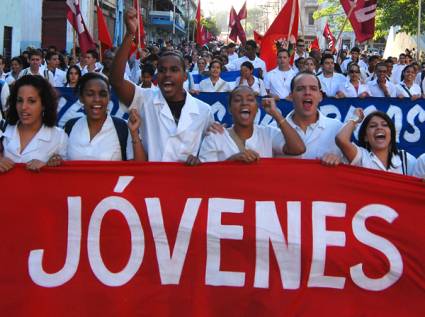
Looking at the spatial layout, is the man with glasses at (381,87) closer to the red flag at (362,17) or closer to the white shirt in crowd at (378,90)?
the white shirt in crowd at (378,90)

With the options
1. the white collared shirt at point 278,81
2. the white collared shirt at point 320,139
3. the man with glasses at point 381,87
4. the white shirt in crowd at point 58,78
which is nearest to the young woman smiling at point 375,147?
the white collared shirt at point 320,139

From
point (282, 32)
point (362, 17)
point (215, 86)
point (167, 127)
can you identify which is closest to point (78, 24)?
point (282, 32)

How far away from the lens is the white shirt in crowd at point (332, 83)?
368 inches

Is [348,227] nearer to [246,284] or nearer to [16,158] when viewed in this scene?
[246,284]

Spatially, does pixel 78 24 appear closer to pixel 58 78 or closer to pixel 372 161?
pixel 58 78

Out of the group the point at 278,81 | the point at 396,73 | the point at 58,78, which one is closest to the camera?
the point at 278,81

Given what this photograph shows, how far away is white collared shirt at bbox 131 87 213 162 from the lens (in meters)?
4.30

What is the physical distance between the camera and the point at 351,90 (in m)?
8.89

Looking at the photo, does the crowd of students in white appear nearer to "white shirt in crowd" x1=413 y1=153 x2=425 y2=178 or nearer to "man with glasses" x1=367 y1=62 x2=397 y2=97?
"white shirt in crowd" x1=413 y1=153 x2=425 y2=178

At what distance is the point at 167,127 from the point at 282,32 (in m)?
7.52

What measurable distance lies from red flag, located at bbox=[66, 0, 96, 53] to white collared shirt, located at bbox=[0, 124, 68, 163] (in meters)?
8.91

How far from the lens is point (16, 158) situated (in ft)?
13.5

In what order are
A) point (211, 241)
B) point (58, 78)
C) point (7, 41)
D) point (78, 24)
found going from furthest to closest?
point (7, 41), point (78, 24), point (58, 78), point (211, 241)

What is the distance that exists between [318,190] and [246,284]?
0.73 m
